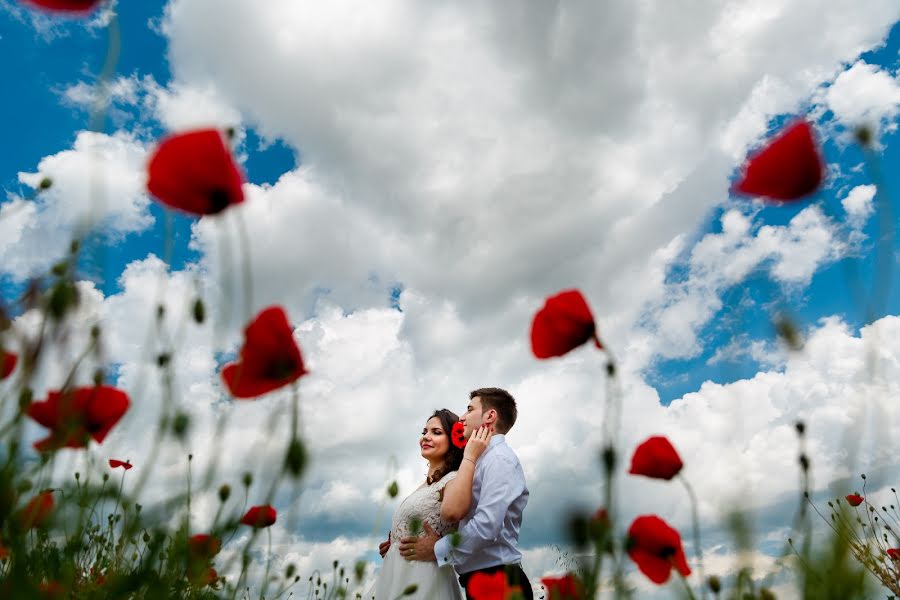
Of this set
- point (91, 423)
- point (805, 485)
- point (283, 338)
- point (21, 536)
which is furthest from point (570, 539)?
point (91, 423)

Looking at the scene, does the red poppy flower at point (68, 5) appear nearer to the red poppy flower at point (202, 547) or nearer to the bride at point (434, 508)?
the red poppy flower at point (202, 547)

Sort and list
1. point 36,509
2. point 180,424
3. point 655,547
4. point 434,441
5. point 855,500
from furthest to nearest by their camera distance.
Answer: point 434,441, point 855,500, point 655,547, point 180,424, point 36,509

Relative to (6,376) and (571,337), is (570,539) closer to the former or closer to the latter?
(571,337)

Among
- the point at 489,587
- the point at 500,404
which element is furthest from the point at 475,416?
the point at 489,587

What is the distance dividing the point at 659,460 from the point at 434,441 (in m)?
3.14

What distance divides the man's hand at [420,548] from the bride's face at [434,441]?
763 mm

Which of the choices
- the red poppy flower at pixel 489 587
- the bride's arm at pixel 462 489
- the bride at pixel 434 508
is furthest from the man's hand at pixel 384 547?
the red poppy flower at pixel 489 587

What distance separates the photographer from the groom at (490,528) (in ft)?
12.5

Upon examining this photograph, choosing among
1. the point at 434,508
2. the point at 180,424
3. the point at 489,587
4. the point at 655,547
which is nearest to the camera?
the point at 180,424

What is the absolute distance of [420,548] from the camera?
13.5 ft

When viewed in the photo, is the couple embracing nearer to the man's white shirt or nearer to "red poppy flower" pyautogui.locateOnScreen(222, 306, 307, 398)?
the man's white shirt

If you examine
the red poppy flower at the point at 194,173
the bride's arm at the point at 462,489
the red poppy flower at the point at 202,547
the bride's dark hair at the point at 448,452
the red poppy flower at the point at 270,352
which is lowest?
the red poppy flower at the point at 202,547

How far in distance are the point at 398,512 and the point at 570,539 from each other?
3285mm

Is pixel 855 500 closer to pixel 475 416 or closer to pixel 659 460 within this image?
pixel 475 416
